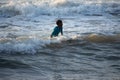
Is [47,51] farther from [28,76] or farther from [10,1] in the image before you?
[10,1]

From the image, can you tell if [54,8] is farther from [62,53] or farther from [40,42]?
[62,53]

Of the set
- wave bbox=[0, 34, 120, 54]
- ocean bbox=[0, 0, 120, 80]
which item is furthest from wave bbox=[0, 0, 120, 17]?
wave bbox=[0, 34, 120, 54]

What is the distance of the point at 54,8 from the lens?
26.0 metres

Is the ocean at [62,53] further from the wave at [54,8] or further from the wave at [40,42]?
the wave at [54,8]

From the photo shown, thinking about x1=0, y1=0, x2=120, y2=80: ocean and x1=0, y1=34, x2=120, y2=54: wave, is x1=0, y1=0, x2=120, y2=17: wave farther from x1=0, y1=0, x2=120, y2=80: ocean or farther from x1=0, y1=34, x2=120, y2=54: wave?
x1=0, y1=34, x2=120, y2=54: wave

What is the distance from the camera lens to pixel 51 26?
17562 millimetres

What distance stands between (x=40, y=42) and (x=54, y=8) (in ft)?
46.2

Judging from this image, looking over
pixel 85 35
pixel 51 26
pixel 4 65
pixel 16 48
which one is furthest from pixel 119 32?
pixel 4 65

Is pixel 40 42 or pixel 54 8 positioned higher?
pixel 54 8

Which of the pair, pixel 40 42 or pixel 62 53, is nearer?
pixel 62 53

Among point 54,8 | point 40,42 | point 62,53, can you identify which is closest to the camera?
point 62,53

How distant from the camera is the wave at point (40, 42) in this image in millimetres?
10969

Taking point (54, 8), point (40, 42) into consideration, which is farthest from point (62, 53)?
point (54, 8)

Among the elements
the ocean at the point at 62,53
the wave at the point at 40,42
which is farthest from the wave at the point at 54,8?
the wave at the point at 40,42
